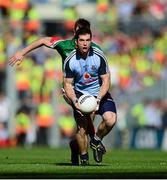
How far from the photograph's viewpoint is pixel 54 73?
2772 centimetres

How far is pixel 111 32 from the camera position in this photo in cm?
2961

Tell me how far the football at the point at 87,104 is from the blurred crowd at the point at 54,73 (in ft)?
46.4

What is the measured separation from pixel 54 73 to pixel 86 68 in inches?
584

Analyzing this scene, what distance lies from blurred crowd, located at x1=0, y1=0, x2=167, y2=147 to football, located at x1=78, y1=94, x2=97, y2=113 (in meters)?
14.1

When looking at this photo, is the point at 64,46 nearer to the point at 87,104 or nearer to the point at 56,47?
the point at 56,47

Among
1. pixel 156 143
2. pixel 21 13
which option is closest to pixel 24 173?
pixel 156 143

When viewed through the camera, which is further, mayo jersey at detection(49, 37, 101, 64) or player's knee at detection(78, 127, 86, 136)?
mayo jersey at detection(49, 37, 101, 64)

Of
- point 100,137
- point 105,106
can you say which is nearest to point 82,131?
point 100,137

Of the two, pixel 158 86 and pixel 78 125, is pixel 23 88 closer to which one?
pixel 158 86

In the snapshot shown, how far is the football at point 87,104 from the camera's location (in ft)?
41.8

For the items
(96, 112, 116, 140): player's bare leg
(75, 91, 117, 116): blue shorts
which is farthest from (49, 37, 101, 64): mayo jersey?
(96, 112, 116, 140): player's bare leg

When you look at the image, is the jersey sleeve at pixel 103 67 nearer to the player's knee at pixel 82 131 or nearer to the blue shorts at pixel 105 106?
the blue shorts at pixel 105 106

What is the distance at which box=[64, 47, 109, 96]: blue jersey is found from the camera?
12.9 m

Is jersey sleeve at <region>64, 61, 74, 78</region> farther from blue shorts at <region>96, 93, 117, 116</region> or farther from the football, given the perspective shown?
blue shorts at <region>96, 93, 117, 116</region>
